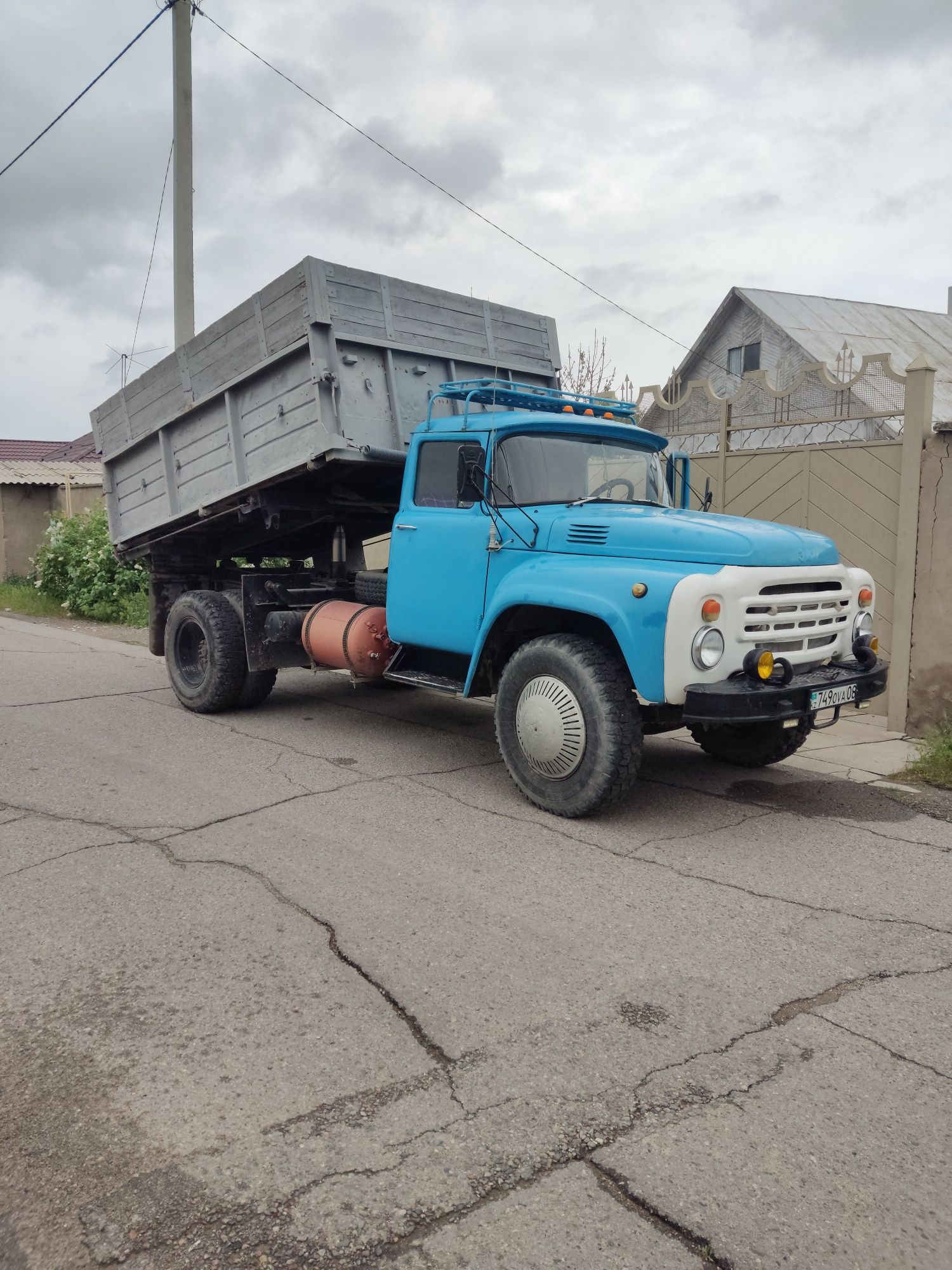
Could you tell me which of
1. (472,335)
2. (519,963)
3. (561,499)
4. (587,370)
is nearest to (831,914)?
(519,963)

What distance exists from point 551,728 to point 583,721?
21 cm

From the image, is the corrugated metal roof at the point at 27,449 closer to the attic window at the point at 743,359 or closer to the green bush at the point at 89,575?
the green bush at the point at 89,575

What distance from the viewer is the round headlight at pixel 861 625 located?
18.7ft

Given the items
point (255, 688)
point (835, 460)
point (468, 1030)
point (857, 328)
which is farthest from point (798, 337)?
point (468, 1030)

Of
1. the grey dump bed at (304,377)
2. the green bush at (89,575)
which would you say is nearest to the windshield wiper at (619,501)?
the grey dump bed at (304,377)

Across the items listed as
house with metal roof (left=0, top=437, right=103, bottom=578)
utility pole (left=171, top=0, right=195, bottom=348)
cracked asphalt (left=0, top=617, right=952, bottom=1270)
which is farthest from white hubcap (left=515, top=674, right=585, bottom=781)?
house with metal roof (left=0, top=437, right=103, bottom=578)

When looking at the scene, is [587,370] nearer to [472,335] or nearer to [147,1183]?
[472,335]

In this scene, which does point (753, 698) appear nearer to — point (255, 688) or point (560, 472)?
point (560, 472)

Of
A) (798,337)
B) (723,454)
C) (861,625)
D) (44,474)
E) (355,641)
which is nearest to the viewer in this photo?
(861,625)

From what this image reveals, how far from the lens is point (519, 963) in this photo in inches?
144

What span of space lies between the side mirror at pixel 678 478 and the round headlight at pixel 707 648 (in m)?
1.93

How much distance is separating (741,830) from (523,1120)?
2870 millimetres

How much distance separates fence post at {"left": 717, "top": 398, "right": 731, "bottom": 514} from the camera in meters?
9.02

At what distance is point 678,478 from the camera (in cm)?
675
